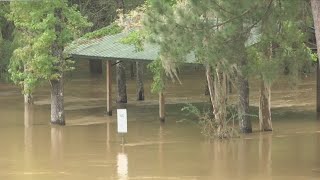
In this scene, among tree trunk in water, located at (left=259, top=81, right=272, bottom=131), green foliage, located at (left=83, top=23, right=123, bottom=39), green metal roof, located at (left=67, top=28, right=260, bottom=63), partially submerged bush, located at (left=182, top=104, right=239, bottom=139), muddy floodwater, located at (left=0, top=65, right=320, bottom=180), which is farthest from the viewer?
green foliage, located at (left=83, top=23, right=123, bottom=39)

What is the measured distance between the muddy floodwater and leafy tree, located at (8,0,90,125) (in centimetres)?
164

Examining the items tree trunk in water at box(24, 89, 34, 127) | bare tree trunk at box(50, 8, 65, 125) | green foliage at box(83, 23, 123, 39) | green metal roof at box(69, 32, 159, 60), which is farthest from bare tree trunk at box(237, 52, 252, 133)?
tree trunk in water at box(24, 89, 34, 127)

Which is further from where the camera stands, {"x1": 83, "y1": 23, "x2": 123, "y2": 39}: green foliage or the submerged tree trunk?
{"x1": 83, "y1": 23, "x2": 123, "y2": 39}: green foliage

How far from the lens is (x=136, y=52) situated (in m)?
Answer: 23.3

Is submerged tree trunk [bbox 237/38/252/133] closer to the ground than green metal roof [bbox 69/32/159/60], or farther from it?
closer to the ground

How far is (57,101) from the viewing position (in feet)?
74.8

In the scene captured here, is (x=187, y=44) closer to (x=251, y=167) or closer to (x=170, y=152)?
(x=251, y=167)

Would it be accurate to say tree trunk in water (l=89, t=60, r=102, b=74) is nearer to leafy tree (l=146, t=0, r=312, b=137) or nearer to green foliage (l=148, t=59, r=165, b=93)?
green foliage (l=148, t=59, r=165, b=93)

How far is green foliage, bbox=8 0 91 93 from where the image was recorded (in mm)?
21703

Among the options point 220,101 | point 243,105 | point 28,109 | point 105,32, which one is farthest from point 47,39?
point 28,109

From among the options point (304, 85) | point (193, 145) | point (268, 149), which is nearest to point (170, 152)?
point (193, 145)

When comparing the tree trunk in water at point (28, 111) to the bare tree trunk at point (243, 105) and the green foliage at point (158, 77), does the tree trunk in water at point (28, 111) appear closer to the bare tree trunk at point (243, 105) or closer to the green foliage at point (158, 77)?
the green foliage at point (158, 77)

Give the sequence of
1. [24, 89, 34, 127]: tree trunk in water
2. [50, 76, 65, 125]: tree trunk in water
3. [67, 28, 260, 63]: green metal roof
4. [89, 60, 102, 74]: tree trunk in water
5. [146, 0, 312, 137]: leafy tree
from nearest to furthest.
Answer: [146, 0, 312, 137]: leafy tree → [50, 76, 65, 125]: tree trunk in water → [67, 28, 260, 63]: green metal roof → [24, 89, 34, 127]: tree trunk in water → [89, 60, 102, 74]: tree trunk in water

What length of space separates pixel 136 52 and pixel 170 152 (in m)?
6.43
